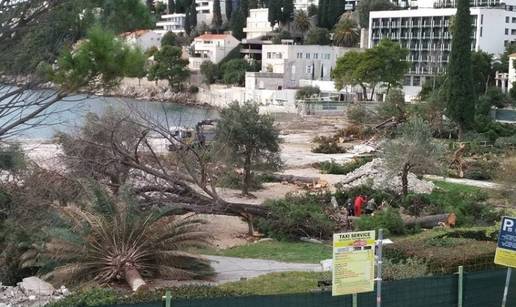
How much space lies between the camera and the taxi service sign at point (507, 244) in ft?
34.5

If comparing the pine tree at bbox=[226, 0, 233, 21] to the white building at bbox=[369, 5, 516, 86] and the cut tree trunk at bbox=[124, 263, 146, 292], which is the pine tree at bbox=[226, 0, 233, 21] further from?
the cut tree trunk at bbox=[124, 263, 146, 292]

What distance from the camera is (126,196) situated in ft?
55.6

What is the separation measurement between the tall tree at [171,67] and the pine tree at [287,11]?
24.4m

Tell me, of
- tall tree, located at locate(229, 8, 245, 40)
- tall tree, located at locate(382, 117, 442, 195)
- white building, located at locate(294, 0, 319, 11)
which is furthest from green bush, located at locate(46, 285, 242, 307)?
white building, located at locate(294, 0, 319, 11)

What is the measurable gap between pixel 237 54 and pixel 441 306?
117672 mm

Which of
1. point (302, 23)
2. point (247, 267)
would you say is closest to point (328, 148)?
point (247, 267)

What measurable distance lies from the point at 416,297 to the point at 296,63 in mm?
96154

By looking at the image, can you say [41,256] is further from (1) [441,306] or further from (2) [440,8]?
(2) [440,8]

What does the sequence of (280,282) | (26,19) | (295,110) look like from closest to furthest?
(26,19) < (280,282) < (295,110)

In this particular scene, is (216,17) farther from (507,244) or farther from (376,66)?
(507,244)

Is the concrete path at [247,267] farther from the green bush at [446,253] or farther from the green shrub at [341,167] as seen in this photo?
the green shrub at [341,167]

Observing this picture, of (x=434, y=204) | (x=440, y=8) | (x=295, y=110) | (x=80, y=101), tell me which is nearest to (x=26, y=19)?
(x=80, y=101)

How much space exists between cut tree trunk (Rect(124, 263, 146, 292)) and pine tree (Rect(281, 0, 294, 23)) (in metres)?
121

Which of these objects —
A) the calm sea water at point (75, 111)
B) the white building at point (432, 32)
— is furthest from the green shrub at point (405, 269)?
the white building at point (432, 32)
